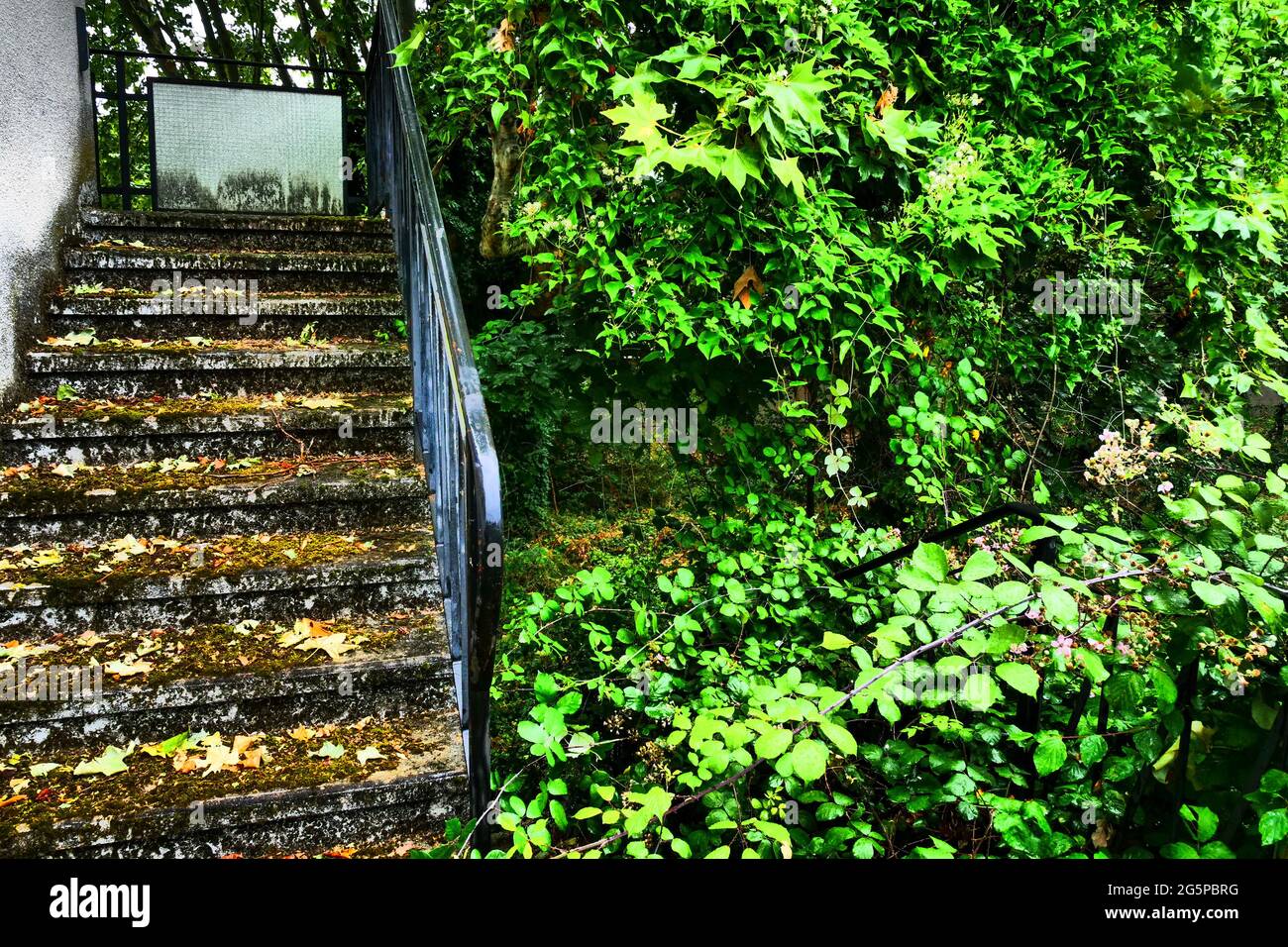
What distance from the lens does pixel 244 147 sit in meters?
5.84

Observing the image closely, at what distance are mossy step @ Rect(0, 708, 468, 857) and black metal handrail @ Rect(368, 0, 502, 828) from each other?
0.16 meters

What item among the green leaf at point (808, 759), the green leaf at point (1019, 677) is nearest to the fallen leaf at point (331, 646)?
the green leaf at point (808, 759)

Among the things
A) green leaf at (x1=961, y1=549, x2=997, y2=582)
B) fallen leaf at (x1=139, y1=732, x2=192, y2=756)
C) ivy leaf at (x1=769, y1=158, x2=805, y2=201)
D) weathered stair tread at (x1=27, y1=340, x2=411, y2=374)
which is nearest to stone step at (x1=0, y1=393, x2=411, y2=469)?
weathered stair tread at (x1=27, y1=340, x2=411, y2=374)

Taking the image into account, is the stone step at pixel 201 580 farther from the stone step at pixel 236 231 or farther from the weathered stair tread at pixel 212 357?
the stone step at pixel 236 231

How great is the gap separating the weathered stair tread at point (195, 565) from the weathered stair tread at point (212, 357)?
0.87 m

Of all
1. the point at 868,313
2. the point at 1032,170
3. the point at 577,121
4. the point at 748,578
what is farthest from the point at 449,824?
the point at 1032,170

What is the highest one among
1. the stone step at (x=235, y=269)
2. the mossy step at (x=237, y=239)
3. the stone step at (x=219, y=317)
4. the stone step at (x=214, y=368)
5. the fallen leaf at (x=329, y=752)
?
the mossy step at (x=237, y=239)

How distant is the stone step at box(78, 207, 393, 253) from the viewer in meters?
3.93

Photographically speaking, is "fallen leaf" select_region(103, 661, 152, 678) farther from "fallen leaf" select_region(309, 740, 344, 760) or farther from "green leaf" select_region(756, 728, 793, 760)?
"green leaf" select_region(756, 728, 793, 760)

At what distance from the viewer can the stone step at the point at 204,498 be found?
2.63 meters

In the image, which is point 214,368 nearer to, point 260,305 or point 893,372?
point 260,305

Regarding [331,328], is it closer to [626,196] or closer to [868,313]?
[626,196]
